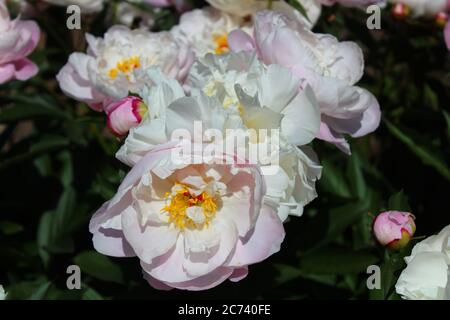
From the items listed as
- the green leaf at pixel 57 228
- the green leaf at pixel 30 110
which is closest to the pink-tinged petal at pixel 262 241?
the green leaf at pixel 57 228

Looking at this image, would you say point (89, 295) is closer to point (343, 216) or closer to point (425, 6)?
point (343, 216)

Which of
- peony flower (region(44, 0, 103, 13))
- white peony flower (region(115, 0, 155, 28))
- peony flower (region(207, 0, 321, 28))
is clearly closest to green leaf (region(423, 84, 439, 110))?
peony flower (region(207, 0, 321, 28))

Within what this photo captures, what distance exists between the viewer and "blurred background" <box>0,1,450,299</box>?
4.05 ft

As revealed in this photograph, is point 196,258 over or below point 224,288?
over

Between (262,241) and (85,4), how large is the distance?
2.93 feet

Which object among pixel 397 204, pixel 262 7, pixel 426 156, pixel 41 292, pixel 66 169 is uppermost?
pixel 262 7

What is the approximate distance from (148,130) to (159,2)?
2.45 feet

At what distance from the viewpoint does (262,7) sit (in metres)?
1.35

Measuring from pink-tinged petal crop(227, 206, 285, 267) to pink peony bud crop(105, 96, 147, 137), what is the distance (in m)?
0.22

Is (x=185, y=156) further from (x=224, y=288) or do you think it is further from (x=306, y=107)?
(x=224, y=288)

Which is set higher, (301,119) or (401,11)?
(301,119)

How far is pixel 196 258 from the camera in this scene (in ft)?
3.03

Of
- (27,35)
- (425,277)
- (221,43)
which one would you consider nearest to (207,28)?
(221,43)
